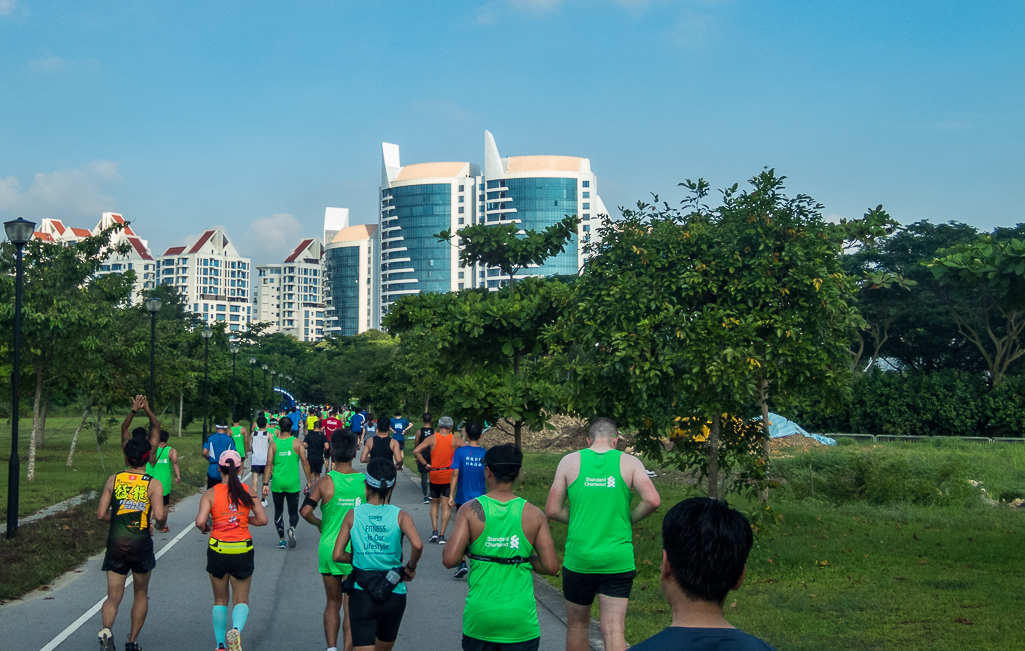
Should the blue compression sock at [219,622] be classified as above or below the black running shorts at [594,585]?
below

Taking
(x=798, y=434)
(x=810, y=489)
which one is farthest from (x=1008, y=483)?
(x=798, y=434)

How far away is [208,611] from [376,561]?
4.03 m

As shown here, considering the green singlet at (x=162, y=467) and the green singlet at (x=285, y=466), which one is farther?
the green singlet at (x=285, y=466)

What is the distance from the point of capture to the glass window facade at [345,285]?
184 m

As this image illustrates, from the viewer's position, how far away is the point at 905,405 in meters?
47.8

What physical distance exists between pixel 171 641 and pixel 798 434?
124ft

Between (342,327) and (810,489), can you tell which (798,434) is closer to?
(810,489)

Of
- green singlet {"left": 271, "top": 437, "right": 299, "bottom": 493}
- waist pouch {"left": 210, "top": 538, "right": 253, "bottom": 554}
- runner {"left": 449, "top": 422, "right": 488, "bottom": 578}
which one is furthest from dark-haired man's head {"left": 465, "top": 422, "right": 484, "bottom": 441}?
waist pouch {"left": 210, "top": 538, "right": 253, "bottom": 554}

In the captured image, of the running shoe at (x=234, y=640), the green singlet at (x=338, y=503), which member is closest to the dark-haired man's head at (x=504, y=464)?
the green singlet at (x=338, y=503)

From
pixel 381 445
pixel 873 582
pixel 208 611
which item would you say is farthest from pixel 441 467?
pixel 873 582

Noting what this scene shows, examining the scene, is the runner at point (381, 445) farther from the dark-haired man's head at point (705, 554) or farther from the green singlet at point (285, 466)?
the dark-haired man's head at point (705, 554)

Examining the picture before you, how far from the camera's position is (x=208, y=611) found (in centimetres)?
895

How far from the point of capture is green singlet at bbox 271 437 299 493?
41.7ft

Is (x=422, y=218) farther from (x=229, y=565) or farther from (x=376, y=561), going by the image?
(x=376, y=561)
